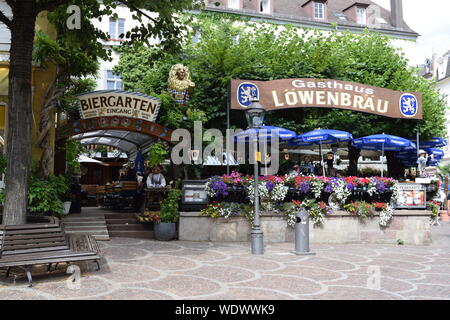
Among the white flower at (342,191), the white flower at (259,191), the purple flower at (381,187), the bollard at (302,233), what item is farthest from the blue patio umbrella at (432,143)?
the bollard at (302,233)

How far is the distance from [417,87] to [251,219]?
12.5 metres

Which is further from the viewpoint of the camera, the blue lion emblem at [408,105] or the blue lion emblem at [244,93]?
the blue lion emblem at [408,105]

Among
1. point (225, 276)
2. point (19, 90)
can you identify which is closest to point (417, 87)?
point (225, 276)

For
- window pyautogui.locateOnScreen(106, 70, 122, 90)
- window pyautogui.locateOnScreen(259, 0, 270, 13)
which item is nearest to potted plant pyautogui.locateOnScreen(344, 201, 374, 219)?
window pyautogui.locateOnScreen(106, 70, 122, 90)

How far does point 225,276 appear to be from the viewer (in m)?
7.45

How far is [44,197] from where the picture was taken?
35.6ft

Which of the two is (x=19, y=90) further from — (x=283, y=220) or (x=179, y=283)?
(x=283, y=220)

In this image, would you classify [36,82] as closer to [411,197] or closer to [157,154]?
[157,154]

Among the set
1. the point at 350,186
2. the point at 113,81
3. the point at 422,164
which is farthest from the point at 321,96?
the point at 113,81

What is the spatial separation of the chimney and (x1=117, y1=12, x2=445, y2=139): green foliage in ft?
55.1

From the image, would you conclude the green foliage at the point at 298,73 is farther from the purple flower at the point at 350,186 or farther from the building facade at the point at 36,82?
the purple flower at the point at 350,186

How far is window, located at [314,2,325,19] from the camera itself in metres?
35.3

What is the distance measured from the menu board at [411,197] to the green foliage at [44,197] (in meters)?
9.87

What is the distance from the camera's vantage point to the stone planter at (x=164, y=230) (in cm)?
1182
